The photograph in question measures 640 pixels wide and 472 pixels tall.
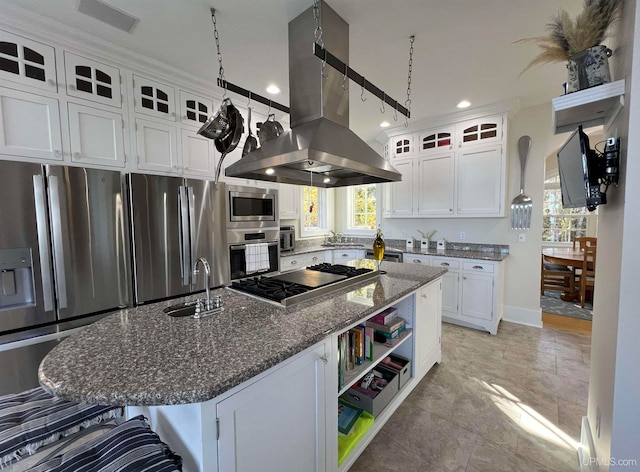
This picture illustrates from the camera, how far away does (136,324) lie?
1.25m

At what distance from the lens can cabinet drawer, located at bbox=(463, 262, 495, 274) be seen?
322 cm

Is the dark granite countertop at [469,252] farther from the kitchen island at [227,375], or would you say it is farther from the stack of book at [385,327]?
the kitchen island at [227,375]

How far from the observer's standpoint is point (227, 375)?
0.83 metres

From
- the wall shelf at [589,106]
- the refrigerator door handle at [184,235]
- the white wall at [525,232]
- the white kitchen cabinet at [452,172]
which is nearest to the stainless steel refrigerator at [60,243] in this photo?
the refrigerator door handle at [184,235]

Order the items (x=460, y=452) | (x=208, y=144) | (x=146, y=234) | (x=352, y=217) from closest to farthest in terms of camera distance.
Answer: (x=460, y=452) → (x=146, y=234) → (x=208, y=144) → (x=352, y=217)

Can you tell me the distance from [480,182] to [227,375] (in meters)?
3.71

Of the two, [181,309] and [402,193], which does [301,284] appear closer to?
[181,309]

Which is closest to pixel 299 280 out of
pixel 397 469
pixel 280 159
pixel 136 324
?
pixel 280 159

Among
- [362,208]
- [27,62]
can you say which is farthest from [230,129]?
[362,208]

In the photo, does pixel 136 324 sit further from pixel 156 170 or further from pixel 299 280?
pixel 156 170

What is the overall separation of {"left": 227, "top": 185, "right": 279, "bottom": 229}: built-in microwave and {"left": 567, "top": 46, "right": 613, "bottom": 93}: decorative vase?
2.71 m

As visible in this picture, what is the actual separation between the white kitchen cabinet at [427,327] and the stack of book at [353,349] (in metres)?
0.57

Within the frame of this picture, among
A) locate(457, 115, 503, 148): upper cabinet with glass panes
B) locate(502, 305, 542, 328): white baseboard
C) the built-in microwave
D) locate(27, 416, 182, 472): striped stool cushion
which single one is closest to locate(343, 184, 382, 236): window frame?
locate(457, 115, 503, 148): upper cabinet with glass panes

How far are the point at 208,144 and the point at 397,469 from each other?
122 inches
